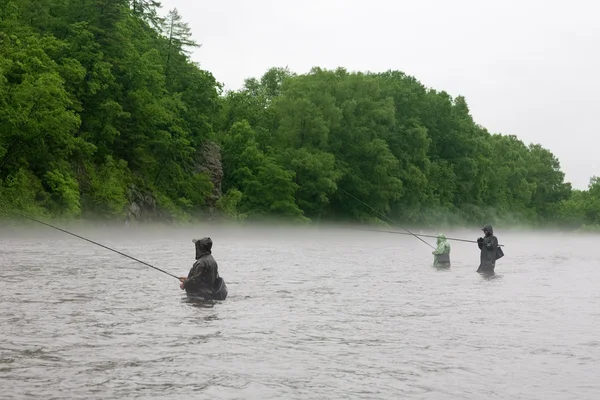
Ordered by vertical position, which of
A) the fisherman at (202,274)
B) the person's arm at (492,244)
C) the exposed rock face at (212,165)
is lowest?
the fisherman at (202,274)

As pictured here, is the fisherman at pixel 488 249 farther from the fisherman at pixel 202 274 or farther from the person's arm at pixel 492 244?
the fisherman at pixel 202 274

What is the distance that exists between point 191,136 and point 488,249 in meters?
50.3

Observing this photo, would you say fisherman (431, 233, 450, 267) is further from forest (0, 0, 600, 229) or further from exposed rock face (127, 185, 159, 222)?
exposed rock face (127, 185, 159, 222)

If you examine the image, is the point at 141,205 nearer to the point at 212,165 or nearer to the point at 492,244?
the point at 212,165

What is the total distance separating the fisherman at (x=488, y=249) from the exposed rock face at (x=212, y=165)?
4671cm

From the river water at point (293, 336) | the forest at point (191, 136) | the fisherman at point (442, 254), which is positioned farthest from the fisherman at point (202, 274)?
the forest at point (191, 136)

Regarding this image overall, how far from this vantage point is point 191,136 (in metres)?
78.8

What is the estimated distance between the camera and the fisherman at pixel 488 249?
31316 mm

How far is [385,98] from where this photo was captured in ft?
322

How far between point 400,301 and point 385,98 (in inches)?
3019

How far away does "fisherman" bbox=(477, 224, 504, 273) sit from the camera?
103 feet

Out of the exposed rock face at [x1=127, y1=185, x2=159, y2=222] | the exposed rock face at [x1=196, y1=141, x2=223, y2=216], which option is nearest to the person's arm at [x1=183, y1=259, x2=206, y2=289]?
the exposed rock face at [x1=127, y1=185, x2=159, y2=222]

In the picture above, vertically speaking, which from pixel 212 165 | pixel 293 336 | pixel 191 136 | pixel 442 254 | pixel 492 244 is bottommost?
pixel 293 336

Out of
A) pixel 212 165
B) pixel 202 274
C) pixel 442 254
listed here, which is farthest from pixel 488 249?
pixel 212 165
